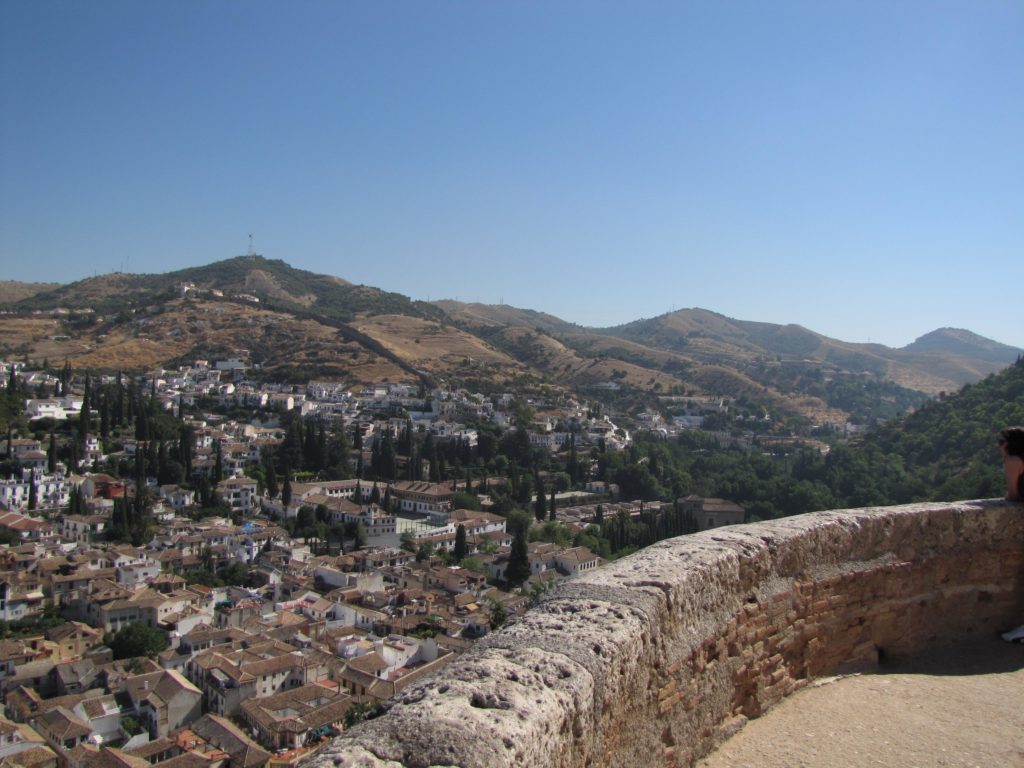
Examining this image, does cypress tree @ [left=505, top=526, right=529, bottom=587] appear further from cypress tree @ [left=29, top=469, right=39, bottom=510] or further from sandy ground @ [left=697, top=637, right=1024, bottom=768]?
sandy ground @ [left=697, top=637, right=1024, bottom=768]

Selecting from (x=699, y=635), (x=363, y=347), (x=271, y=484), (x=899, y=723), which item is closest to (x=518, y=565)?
(x=271, y=484)

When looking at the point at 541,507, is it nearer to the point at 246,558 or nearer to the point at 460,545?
the point at 460,545

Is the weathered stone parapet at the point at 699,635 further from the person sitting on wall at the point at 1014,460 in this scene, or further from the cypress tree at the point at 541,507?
the cypress tree at the point at 541,507

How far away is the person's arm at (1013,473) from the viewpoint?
176 inches

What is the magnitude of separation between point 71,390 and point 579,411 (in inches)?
1519

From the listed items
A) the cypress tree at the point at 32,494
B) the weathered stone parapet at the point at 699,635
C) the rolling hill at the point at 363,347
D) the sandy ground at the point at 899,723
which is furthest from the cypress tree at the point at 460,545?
the rolling hill at the point at 363,347

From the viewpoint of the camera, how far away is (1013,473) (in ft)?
14.8

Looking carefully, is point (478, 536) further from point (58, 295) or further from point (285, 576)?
point (58, 295)

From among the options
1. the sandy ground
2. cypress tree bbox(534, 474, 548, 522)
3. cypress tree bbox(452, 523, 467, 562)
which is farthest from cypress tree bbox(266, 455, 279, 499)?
the sandy ground

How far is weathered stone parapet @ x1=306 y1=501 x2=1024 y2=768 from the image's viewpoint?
1875 mm

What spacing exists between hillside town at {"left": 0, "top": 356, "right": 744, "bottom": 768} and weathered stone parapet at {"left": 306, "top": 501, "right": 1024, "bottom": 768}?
33 centimetres

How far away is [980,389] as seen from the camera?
4284 cm

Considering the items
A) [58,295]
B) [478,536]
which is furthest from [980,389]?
[58,295]

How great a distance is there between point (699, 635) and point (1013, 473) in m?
2.83
